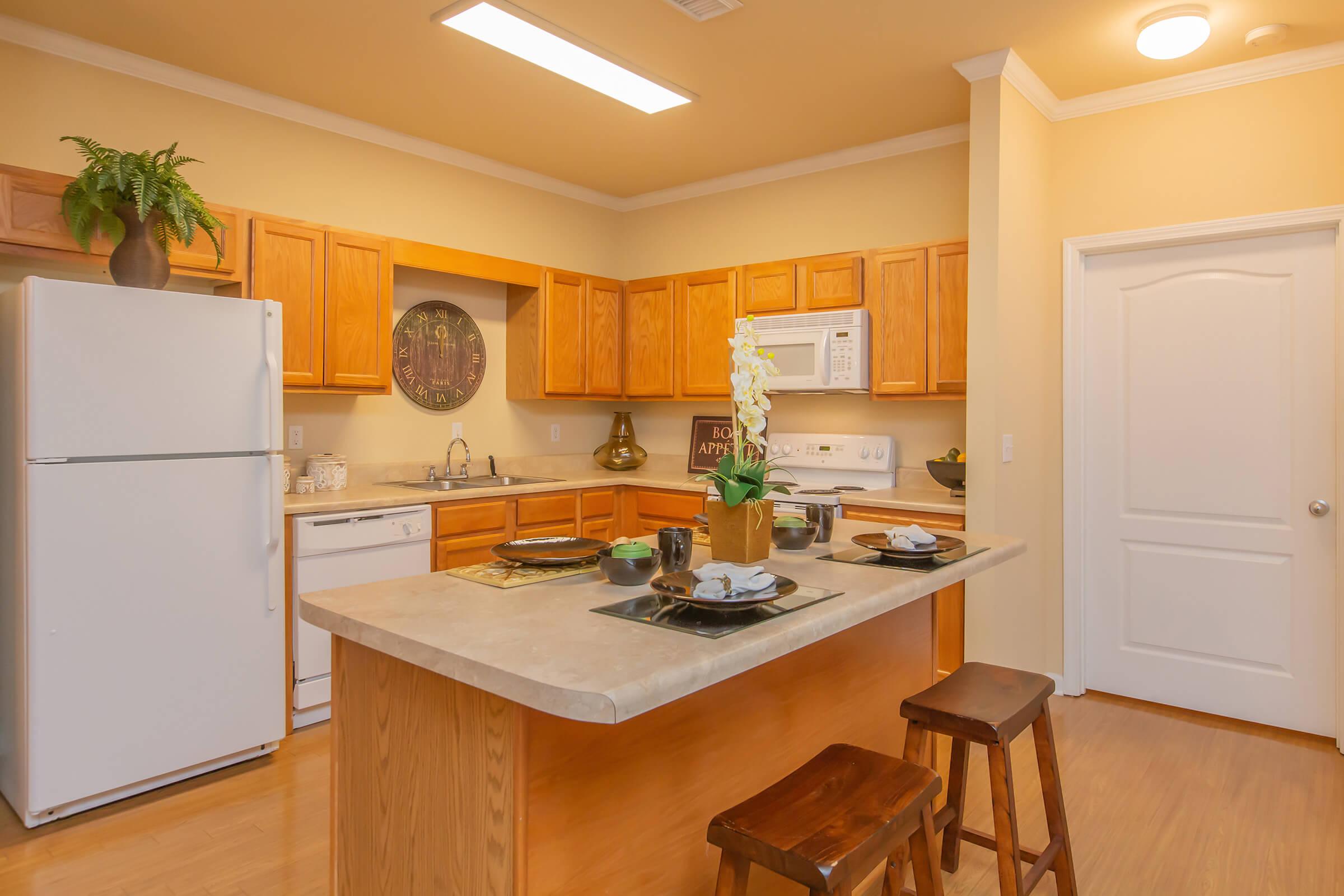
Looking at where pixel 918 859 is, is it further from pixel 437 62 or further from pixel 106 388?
pixel 437 62

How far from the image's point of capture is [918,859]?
151cm

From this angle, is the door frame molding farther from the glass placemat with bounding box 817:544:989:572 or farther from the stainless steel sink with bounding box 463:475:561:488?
the stainless steel sink with bounding box 463:475:561:488

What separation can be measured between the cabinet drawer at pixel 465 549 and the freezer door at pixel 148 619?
825mm

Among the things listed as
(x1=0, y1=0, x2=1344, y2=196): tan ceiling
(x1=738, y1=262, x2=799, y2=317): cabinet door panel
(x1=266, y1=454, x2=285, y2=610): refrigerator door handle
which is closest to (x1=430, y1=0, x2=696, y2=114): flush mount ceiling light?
(x1=0, y1=0, x2=1344, y2=196): tan ceiling

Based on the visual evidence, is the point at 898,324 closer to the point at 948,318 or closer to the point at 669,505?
the point at 948,318

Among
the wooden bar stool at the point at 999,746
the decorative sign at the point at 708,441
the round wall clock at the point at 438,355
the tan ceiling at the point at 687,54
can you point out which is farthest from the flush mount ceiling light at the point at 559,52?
the wooden bar stool at the point at 999,746

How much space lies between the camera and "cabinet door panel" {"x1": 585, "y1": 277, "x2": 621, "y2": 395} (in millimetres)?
4820

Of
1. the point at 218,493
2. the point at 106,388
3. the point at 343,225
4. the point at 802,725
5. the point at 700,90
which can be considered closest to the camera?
the point at 802,725

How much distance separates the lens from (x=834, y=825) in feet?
4.26

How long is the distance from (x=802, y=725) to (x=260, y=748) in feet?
6.94

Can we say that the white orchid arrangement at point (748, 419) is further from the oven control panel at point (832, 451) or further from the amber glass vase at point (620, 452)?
the amber glass vase at point (620, 452)

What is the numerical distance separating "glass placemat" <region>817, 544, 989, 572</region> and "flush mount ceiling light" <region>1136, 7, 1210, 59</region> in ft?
6.89

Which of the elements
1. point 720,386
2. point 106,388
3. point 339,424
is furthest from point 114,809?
point 720,386

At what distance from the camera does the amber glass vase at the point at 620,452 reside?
5.00m
